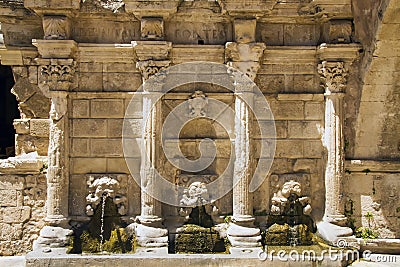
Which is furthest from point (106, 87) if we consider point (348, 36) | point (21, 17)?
point (348, 36)

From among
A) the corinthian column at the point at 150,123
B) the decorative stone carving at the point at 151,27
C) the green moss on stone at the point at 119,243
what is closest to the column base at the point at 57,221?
the green moss on stone at the point at 119,243

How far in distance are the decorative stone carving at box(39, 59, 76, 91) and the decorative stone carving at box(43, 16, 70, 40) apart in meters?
0.41

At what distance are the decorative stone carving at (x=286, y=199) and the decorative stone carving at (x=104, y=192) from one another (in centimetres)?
261

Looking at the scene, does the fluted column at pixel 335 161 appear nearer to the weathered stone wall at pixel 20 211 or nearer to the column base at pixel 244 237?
the column base at pixel 244 237

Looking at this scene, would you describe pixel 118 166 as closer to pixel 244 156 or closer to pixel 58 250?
pixel 58 250

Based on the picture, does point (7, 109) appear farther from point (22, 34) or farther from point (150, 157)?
point (150, 157)

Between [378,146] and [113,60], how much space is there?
4946mm

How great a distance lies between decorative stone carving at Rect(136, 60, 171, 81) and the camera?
795 cm

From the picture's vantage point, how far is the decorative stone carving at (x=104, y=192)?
26.5 feet

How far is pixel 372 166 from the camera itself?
326 inches

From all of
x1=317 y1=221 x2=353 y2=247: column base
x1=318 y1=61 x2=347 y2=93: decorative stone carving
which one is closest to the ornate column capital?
x1=318 y1=61 x2=347 y2=93: decorative stone carving

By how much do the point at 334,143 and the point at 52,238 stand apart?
4.96 m

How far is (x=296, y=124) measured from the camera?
329 inches

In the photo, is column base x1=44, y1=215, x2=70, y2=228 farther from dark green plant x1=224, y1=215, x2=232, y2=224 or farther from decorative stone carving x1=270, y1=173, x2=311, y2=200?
decorative stone carving x1=270, y1=173, x2=311, y2=200
